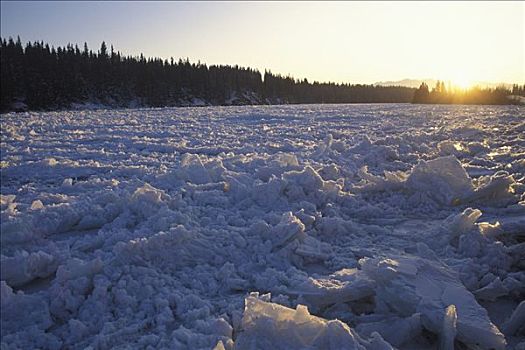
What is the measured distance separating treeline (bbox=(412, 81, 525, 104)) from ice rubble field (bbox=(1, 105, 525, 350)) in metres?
50.2

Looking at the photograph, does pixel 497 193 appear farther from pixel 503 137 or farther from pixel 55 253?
pixel 503 137

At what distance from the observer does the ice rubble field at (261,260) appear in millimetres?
2404

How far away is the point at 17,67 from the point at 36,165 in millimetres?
52132

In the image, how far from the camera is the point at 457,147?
371 inches

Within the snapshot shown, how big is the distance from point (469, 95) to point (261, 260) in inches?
2342

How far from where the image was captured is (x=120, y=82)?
6044 centimetres

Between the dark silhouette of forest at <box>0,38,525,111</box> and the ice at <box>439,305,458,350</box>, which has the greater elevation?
the dark silhouette of forest at <box>0,38,525,111</box>

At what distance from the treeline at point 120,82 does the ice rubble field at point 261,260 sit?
49.7 meters

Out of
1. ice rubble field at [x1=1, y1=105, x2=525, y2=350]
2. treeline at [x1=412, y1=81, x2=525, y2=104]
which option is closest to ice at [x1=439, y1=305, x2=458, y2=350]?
ice rubble field at [x1=1, y1=105, x2=525, y2=350]

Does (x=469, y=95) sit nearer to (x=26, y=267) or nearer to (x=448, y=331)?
(x=448, y=331)

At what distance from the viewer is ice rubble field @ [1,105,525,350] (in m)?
2.40

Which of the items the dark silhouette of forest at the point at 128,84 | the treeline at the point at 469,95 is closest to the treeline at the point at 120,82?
the dark silhouette of forest at the point at 128,84

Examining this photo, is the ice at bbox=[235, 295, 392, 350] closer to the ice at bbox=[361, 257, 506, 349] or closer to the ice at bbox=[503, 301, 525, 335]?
the ice at bbox=[361, 257, 506, 349]

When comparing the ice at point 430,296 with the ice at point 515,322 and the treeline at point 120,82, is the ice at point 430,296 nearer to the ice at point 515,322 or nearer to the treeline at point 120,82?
the ice at point 515,322
